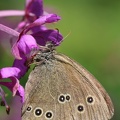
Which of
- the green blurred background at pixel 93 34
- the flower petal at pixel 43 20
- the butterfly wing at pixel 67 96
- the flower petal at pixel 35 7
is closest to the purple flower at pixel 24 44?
the flower petal at pixel 43 20

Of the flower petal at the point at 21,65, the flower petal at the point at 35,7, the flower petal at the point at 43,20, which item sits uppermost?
the flower petal at the point at 35,7

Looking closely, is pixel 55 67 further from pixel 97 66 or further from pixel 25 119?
pixel 97 66

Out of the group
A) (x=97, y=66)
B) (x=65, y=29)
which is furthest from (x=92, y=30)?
(x=97, y=66)

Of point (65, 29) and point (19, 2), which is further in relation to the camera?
point (65, 29)

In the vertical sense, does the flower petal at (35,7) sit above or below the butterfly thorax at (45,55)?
above

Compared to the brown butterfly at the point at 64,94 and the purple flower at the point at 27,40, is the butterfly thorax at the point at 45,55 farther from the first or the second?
the purple flower at the point at 27,40

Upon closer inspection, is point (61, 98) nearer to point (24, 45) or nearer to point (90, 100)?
point (90, 100)
